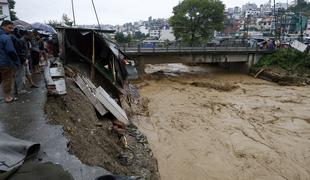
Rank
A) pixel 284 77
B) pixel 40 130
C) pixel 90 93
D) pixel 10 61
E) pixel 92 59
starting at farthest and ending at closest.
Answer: pixel 284 77 < pixel 92 59 < pixel 90 93 < pixel 10 61 < pixel 40 130

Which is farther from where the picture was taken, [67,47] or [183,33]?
[183,33]

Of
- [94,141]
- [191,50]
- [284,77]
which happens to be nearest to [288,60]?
[284,77]

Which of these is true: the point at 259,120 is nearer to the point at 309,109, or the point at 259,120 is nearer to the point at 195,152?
the point at 309,109

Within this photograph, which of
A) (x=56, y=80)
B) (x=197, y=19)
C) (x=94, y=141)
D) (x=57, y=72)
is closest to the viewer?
(x=94, y=141)

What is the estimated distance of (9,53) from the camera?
19.0 ft

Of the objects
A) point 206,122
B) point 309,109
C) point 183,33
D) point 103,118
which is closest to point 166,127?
point 206,122

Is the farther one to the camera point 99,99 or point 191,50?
point 191,50

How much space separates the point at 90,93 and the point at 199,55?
60.5 ft

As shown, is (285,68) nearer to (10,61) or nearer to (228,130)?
(228,130)

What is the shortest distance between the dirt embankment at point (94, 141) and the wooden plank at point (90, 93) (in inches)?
8.1

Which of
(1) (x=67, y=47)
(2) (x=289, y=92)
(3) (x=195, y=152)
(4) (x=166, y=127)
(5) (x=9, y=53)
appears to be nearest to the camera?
(5) (x=9, y=53)

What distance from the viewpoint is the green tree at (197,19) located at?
132ft

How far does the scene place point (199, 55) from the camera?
84.8 ft

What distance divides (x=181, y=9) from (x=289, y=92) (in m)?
24.7
